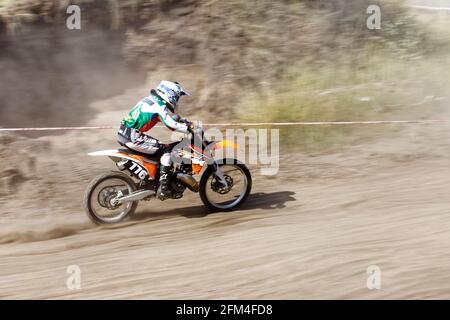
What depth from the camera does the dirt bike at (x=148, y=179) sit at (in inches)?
281

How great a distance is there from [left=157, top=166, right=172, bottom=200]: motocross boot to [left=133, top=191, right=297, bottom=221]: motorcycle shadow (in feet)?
1.35

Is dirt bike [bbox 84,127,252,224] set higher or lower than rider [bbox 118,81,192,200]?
lower

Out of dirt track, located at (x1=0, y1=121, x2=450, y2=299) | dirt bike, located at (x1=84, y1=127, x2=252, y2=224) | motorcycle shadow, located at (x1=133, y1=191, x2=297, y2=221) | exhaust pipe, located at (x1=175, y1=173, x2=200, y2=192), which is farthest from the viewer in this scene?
motorcycle shadow, located at (x1=133, y1=191, x2=297, y2=221)

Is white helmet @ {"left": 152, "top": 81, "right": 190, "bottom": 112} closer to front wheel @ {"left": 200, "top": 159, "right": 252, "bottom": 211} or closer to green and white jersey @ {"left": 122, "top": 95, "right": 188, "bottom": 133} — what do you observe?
green and white jersey @ {"left": 122, "top": 95, "right": 188, "bottom": 133}

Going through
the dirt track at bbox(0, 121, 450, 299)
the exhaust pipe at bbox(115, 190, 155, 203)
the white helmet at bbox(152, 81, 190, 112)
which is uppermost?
the white helmet at bbox(152, 81, 190, 112)

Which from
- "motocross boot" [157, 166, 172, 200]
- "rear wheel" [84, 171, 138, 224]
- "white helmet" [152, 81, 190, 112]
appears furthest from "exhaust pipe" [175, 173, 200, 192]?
"white helmet" [152, 81, 190, 112]

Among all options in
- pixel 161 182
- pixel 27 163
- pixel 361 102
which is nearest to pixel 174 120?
pixel 161 182

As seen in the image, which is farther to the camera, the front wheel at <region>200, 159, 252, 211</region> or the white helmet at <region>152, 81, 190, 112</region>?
the front wheel at <region>200, 159, 252, 211</region>

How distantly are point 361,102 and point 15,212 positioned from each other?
21.9 feet

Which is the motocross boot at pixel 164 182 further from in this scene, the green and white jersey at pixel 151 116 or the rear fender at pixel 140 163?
the green and white jersey at pixel 151 116

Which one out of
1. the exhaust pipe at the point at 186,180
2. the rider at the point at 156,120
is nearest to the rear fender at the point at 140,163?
the rider at the point at 156,120

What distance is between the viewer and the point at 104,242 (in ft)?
22.0

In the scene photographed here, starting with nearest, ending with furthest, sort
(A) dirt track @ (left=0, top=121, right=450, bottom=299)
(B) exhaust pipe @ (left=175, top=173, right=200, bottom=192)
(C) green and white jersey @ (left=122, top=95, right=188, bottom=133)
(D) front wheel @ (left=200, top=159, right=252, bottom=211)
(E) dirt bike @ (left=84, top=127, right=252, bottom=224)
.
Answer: (A) dirt track @ (left=0, top=121, right=450, bottom=299) → (C) green and white jersey @ (left=122, top=95, right=188, bottom=133) → (E) dirt bike @ (left=84, top=127, right=252, bottom=224) → (B) exhaust pipe @ (left=175, top=173, right=200, bottom=192) → (D) front wheel @ (left=200, top=159, right=252, bottom=211)

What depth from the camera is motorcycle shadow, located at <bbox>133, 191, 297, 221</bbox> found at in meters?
7.57
